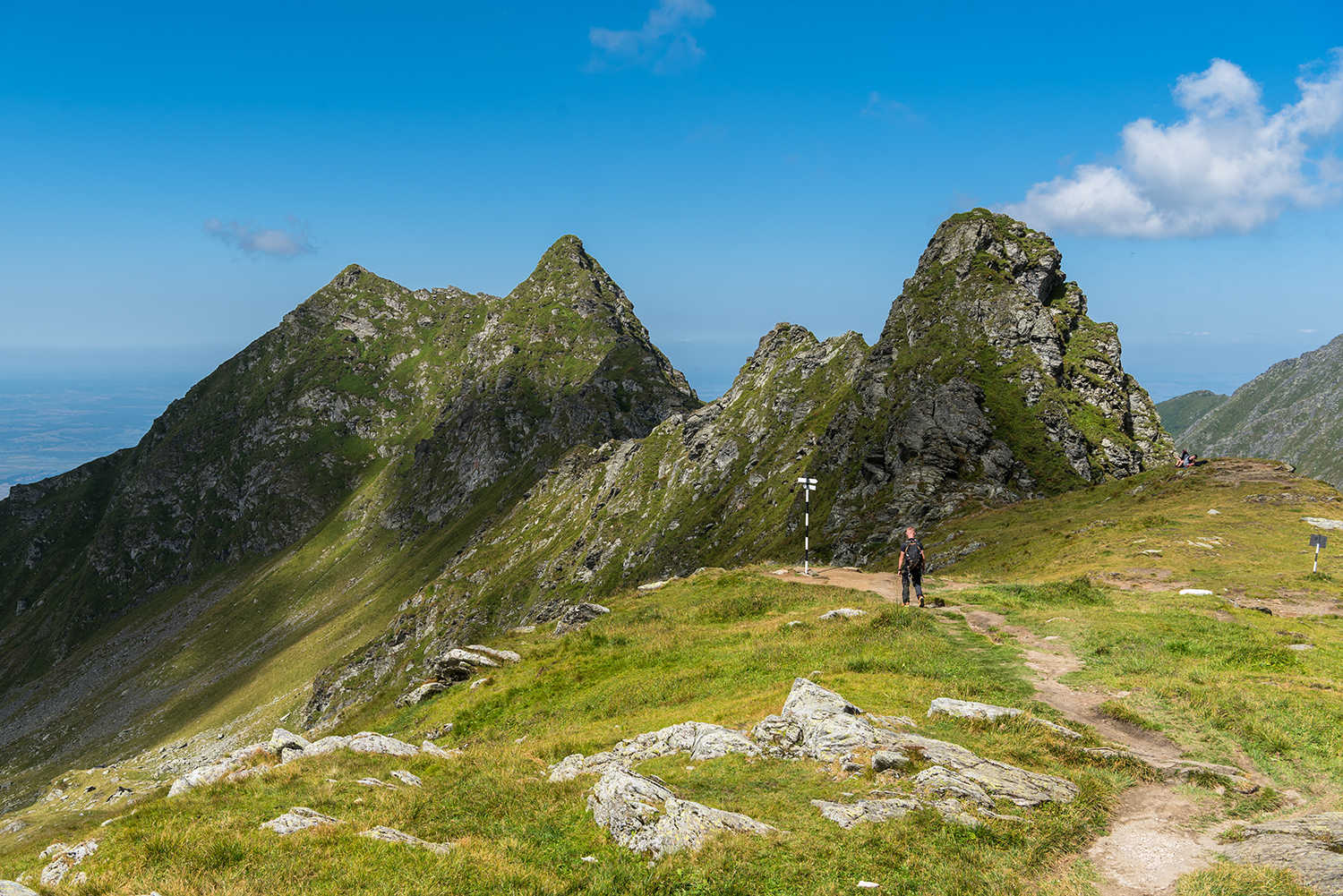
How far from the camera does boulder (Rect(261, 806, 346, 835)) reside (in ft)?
49.9

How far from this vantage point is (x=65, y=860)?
623 inches

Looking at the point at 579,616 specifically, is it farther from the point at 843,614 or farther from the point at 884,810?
the point at 884,810

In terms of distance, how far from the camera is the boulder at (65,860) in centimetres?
1524

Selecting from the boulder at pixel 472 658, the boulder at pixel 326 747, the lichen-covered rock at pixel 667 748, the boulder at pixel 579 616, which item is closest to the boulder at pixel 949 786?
the lichen-covered rock at pixel 667 748

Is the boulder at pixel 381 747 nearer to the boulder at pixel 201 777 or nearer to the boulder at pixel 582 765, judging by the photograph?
the boulder at pixel 201 777

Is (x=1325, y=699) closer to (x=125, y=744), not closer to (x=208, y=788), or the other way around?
(x=208, y=788)

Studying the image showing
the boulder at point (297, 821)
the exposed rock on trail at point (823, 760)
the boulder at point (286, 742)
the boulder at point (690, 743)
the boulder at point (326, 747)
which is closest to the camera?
the exposed rock on trail at point (823, 760)

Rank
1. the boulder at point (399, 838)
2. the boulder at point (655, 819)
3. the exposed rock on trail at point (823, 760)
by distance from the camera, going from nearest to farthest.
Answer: the boulder at point (655, 819)
the exposed rock on trail at point (823, 760)
the boulder at point (399, 838)

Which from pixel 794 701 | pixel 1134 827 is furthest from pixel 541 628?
pixel 1134 827

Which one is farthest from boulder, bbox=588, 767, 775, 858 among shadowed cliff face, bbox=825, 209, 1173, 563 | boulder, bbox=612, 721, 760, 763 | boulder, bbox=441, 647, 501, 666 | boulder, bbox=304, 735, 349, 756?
shadowed cliff face, bbox=825, 209, 1173, 563

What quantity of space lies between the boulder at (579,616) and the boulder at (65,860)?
2337 centimetres

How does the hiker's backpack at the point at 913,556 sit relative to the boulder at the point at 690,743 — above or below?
above

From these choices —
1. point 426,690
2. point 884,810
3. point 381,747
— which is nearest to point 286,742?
point 381,747

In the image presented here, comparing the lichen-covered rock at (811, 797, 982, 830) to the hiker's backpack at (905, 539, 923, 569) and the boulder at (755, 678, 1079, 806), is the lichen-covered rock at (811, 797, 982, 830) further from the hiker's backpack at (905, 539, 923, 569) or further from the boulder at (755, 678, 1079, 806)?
the hiker's backpack at (905, 539, 923, 569)
